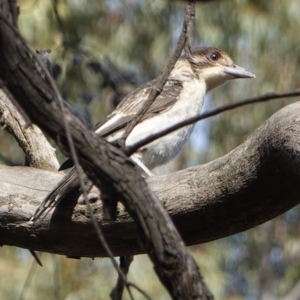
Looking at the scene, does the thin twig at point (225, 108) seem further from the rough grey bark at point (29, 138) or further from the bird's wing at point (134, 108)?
the bird's wing at point (134, 108)

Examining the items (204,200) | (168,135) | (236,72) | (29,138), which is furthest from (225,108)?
(236,72)

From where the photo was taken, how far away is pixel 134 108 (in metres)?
4.91

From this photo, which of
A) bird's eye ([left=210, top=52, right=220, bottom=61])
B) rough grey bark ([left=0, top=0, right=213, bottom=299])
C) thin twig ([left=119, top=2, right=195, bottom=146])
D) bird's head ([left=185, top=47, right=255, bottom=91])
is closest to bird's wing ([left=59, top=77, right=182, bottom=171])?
bird's head ([left=185, top=47, right=255, bottom=91])

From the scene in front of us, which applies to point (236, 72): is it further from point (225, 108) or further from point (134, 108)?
point (225, 108)

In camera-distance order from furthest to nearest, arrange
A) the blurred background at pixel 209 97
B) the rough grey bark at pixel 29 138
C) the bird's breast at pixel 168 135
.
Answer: the blurred background at pixel 209 97 < the bird's breast at pixel 168 135 < the rough grey bark at pixel 29 138

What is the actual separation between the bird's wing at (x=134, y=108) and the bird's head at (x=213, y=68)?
1.33 ft

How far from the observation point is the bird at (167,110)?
469cm

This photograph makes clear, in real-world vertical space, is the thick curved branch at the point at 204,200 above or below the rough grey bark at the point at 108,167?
below

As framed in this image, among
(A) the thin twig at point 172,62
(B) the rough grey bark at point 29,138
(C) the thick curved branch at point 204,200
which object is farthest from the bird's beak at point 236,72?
(A) the thin twig at point 172,62

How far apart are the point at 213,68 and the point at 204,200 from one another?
2.56 meters

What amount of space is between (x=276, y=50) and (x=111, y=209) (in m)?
8.01

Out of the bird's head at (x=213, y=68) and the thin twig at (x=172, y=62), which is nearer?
the thin twig at (x=172, y=62)

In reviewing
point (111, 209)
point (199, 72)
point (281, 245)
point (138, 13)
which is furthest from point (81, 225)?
point (281, 245)

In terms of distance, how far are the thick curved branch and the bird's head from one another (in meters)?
2.01
